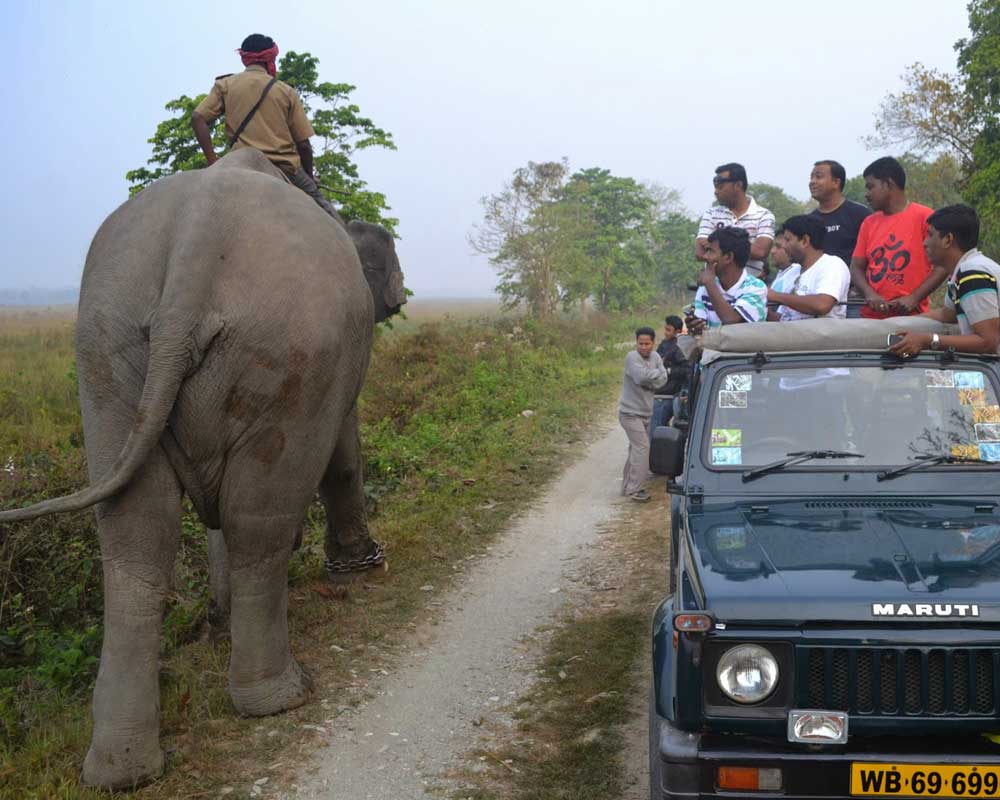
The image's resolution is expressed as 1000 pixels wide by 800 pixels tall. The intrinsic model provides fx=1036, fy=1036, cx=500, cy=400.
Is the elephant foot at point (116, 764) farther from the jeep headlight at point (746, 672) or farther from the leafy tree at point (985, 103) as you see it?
the leafy tree at point (985, 103)

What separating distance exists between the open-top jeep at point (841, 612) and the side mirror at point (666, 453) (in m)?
0.17

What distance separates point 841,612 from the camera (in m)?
3.00

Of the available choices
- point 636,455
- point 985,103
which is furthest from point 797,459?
point 985,103

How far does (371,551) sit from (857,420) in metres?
3.54

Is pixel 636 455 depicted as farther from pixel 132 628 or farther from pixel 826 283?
pixel 132 628

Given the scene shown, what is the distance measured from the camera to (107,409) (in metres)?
4.25

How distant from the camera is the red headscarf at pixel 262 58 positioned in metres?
5.66

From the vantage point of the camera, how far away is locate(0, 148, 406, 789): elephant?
4.11m

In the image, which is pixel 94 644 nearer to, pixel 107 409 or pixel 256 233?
pixel 107 409

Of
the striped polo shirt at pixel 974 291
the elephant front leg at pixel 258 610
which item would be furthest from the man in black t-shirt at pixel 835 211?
the elephant front leg at pixel 258 610

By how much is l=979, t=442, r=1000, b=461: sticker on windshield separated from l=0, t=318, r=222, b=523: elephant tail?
3159 mm

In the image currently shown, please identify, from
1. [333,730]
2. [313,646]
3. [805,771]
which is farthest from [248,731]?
[805,771]

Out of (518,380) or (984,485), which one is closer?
(984,485)

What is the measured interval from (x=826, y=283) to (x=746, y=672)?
321 centimetres
